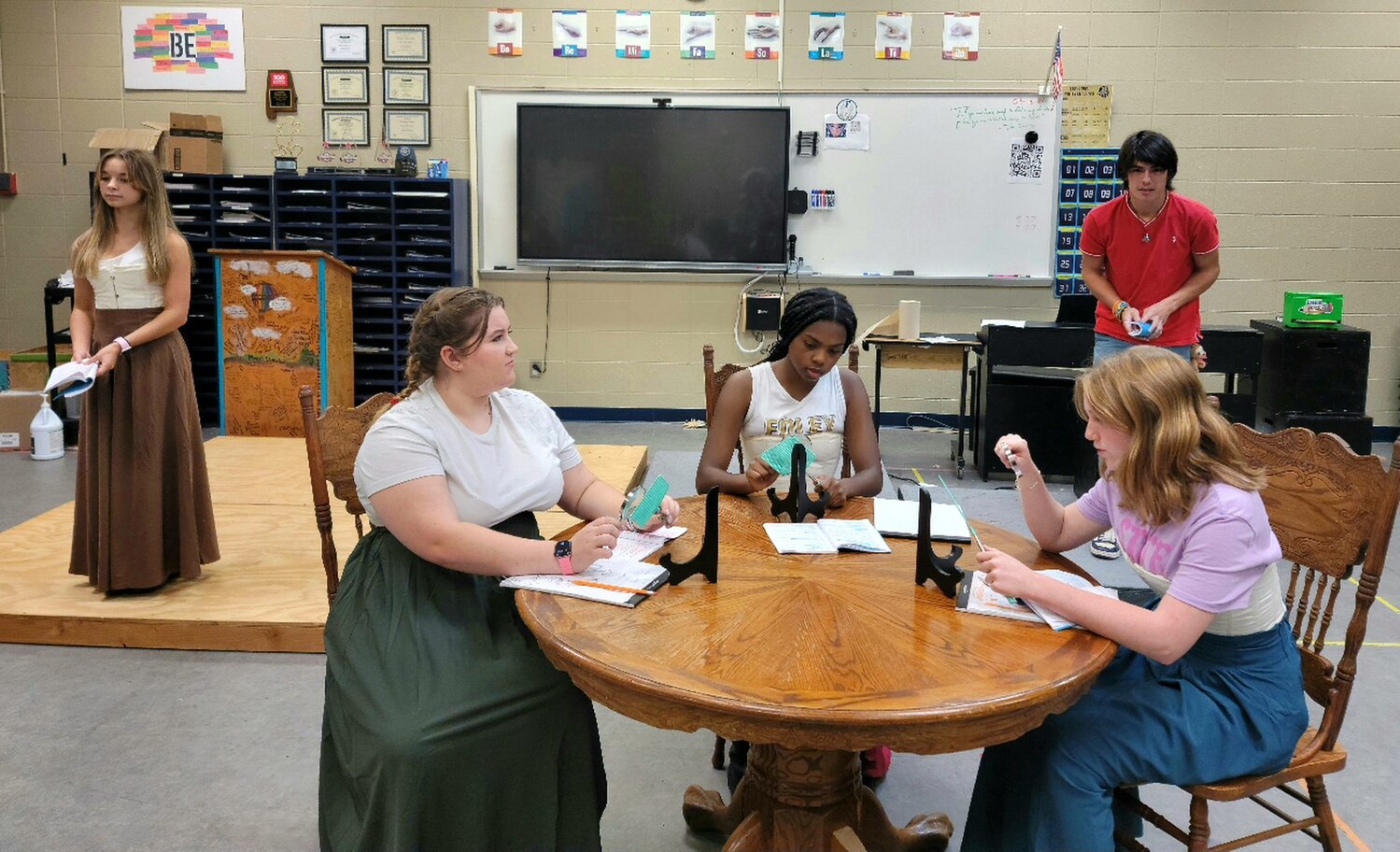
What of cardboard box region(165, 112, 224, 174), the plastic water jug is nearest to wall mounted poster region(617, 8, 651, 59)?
cardboard box region(165, 112, 224, 174)

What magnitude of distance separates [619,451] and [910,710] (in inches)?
166

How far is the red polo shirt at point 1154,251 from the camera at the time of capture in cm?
367

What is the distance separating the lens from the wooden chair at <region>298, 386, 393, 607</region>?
2.12 metres

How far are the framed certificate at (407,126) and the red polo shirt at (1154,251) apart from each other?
4.49 meters

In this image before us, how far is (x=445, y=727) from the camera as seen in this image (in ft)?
5.62

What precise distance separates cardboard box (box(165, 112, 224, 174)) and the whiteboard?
164 cm

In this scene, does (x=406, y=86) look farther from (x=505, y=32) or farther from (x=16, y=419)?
(x=16, y=419)

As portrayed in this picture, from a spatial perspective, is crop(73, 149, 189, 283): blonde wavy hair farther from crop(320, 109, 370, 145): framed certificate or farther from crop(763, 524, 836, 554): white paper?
crop(320, 109, 370, 145): framed certificate

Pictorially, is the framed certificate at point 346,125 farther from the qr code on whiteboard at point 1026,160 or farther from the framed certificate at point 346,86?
the qr code on whiteboard at point 1026,160

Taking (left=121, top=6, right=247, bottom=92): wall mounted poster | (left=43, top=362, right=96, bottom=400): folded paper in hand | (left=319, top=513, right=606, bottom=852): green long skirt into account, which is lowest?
(left=319, top=513, right=606, bottom=852): green long skirt

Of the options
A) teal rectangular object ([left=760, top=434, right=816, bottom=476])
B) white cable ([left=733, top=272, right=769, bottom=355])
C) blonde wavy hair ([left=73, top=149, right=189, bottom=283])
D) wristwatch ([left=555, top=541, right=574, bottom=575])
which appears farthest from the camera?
white cable ([left=733, top=272, right=769, bottom=355])

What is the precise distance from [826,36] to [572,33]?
159 cm

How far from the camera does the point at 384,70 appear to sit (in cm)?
683

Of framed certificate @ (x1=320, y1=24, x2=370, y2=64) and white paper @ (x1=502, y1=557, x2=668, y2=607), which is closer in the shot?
white paper @ (x1=502, y1=557, x2=668, y2=607)
